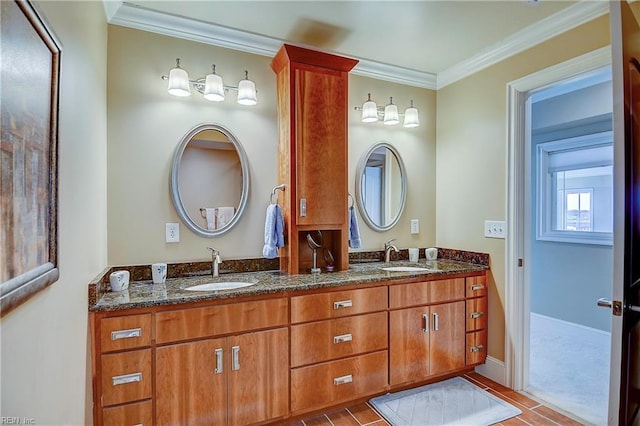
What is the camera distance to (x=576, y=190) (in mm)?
3762

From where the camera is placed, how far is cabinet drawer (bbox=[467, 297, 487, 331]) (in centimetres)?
256

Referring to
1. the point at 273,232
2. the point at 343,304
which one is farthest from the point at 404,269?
the point at 273,232

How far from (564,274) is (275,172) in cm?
334

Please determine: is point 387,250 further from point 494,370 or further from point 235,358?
point 235,358

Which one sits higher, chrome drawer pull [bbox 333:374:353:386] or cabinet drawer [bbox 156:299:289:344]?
cabinet drawer [bbox 156:299:289:344]

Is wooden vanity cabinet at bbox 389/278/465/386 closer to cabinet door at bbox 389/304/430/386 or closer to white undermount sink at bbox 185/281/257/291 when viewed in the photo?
cabinet door at bbox 389/304/430/386

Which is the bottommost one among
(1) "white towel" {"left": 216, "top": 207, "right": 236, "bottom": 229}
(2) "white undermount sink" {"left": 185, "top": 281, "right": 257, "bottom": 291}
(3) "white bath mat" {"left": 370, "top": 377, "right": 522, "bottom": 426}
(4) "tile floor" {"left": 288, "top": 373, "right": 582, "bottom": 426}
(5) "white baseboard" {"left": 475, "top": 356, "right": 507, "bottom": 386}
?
(4) "tile floor" {"left": 288, "top": 373, "right": 582, "bottom": 426}

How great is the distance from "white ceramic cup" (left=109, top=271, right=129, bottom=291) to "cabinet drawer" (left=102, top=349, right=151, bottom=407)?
396 mm

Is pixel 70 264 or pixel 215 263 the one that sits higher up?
pixel 70 264

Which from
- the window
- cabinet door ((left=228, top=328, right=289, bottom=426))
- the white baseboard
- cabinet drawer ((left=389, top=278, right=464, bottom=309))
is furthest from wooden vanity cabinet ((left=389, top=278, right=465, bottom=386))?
the window

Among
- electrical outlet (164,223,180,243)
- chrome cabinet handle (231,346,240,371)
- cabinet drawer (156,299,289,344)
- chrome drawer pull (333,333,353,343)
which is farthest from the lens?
electrical outlet (164,223,180,243)

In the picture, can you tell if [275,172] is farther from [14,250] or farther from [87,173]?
[14,250]

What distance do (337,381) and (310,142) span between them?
1.49 meters

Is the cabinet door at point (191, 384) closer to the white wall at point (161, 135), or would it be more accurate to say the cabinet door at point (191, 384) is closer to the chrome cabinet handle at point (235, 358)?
the chrome cabinet handle at point (235, 358)
